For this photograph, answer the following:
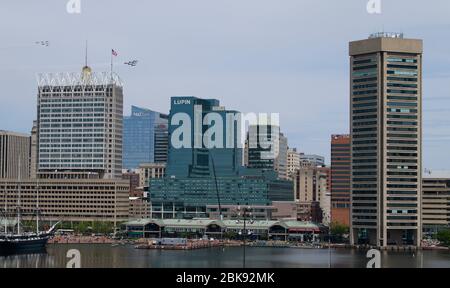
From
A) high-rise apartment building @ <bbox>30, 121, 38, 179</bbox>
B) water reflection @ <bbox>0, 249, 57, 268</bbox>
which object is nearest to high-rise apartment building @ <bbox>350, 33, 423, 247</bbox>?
water reflection @ <bbox>0, 249, 57, 268</bbox>

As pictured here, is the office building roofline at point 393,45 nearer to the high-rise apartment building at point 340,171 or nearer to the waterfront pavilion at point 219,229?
the waterfront pavilion at point 219,229

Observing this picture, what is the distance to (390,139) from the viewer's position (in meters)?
71.5

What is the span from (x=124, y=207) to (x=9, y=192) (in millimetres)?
12264

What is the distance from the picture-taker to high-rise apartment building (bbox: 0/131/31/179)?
10562cm

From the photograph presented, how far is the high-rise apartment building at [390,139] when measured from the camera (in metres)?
70.9

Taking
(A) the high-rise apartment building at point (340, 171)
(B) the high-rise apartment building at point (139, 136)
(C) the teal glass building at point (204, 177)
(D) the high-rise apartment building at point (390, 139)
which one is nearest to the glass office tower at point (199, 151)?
(C) the teal glass building at point (204, 177)

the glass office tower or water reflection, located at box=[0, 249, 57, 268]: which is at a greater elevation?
the glass office tower

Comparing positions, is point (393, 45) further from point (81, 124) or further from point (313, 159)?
point (313, 159)

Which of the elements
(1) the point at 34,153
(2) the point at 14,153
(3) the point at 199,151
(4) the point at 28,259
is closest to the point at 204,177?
(3) the point at 199,151

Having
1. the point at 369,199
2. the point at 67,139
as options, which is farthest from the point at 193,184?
the point at 369,199

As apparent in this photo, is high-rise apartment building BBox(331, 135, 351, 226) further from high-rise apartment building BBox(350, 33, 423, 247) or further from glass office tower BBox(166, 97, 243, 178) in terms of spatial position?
high-rise apartment building BBox(350, 33, 423, 247)

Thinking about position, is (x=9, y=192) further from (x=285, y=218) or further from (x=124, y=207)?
(x=285, y=218)

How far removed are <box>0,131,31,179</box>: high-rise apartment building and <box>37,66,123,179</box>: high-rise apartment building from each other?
11317 millimetres

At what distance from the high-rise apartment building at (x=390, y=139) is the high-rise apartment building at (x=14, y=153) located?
47973mm
